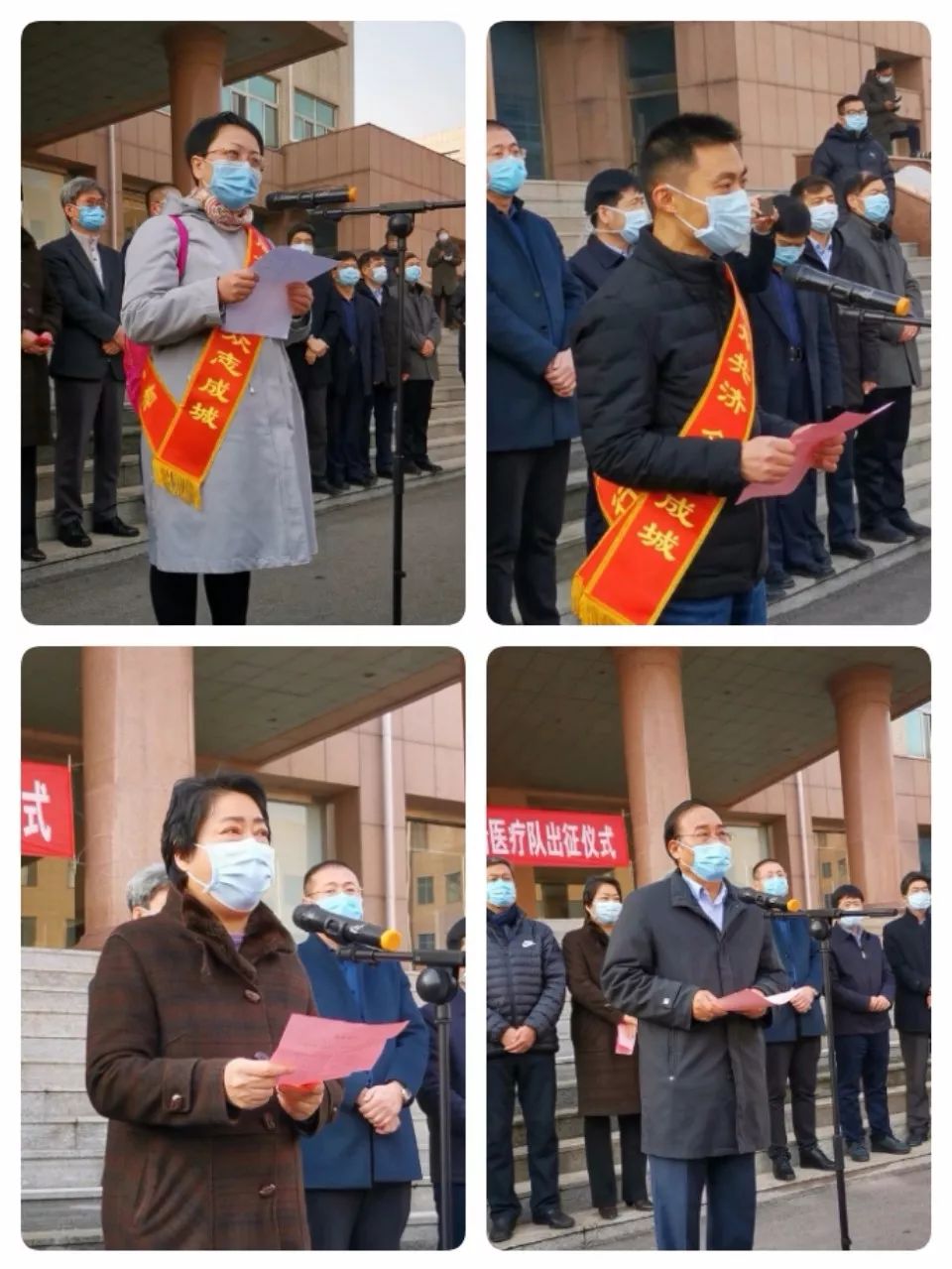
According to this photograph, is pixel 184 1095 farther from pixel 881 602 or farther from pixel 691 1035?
pixel 881 602

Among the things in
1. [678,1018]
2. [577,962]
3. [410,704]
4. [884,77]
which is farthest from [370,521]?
[884,77]

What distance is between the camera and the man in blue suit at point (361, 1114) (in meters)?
3.42

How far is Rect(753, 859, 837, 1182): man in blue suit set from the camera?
480cm

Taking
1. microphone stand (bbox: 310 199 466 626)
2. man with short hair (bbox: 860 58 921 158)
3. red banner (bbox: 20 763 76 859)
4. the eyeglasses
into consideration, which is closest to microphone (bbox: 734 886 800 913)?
microphone stand (bbox: 310 199 466 626)

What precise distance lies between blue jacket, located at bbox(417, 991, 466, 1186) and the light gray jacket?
1066mm

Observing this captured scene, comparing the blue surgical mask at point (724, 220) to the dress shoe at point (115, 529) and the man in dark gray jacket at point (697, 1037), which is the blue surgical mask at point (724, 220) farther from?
the dress shoe at point (115, 529)

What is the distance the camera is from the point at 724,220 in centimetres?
341

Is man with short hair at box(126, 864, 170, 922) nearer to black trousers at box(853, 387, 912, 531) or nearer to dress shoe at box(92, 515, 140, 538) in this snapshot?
dress shoe at box(92, 515, 140, 538)

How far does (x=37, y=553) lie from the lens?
14.1ft

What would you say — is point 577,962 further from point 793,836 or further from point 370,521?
point 793,836

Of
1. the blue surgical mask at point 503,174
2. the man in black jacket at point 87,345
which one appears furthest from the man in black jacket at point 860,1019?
the man in black jacket at point 87,345

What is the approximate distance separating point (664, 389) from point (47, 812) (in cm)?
196

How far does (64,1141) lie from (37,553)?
1.43 metres

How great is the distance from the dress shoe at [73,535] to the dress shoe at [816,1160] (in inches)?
98.1
